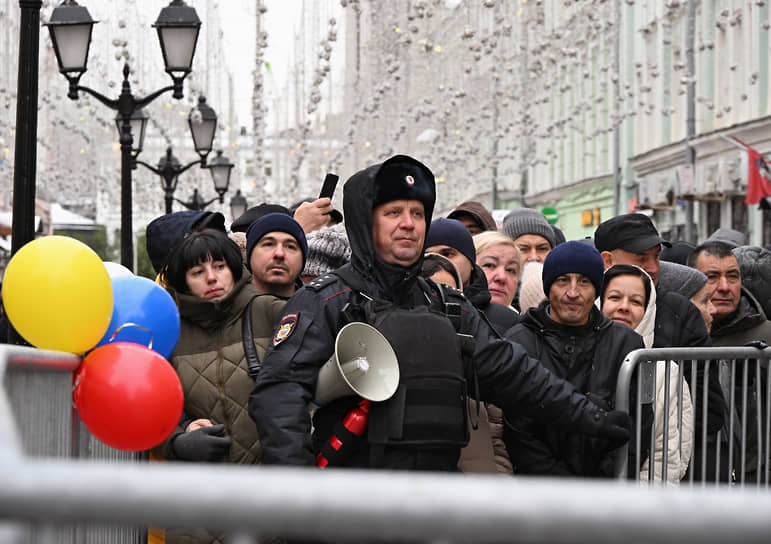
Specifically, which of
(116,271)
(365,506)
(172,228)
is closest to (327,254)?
(172,228)

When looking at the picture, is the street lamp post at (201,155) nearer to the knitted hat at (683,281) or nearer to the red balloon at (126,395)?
the knitted hat at (683,281)

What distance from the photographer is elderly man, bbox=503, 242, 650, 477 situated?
14.5 ft

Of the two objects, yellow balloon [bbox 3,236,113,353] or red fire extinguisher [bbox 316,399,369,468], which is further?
red fire extinguisher [bbox 316,399,369,468]

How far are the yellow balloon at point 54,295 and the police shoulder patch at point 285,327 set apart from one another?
61cm

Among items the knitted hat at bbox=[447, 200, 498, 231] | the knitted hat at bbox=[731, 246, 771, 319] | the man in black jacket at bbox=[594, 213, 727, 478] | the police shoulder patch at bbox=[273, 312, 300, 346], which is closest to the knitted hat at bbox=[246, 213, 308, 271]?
the police shoulder patch at bbox=[273, 312, 300, 346]

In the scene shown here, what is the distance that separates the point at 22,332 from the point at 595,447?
7.01 ft

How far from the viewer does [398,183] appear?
393 centimetres

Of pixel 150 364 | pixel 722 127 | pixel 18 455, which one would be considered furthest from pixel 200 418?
pixel 722 127

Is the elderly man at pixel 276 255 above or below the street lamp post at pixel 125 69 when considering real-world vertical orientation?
below

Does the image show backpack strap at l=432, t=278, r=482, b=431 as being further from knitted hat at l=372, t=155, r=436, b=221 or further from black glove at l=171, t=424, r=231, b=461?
black glove at l=171, t=424, r=231, b=461

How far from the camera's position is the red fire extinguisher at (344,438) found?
367 cm

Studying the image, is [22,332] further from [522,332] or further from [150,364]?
[522,332]

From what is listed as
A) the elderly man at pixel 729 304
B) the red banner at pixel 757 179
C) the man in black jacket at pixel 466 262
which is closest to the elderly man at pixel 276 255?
the man in black jacket at pixel 466 262

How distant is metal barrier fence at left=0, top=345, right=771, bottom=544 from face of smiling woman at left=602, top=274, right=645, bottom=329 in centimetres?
396
